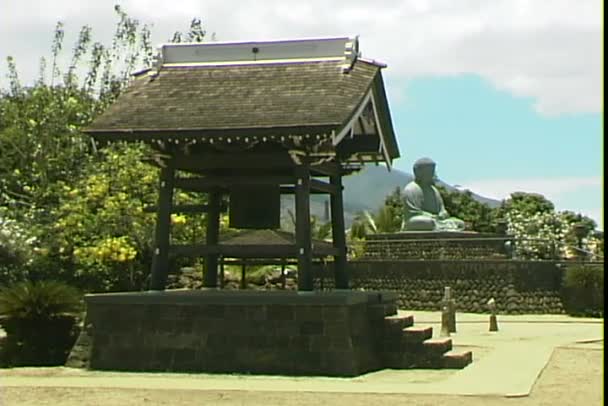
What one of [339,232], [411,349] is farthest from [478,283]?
[411,349]

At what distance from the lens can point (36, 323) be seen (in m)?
18.0

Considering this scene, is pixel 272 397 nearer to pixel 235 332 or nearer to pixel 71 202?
pixel 235 332

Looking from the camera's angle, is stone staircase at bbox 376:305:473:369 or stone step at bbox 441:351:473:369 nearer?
stone step at bbox 441:351:473:369

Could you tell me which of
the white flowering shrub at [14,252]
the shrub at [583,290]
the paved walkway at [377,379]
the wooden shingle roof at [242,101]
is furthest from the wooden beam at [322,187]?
the shrub at [583,290]

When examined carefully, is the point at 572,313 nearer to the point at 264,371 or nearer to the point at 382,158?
the point at 382,158

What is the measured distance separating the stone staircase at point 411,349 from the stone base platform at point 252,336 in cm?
2

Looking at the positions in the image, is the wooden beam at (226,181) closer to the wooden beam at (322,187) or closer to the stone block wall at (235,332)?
the wooden beam at (322,187)

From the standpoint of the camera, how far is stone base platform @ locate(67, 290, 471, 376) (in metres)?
16.0

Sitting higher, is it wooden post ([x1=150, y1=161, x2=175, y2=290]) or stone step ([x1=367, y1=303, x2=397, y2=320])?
wooden post ([x1=150, y1=161, x2=175, y2=290])

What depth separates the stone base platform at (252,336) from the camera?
1596 cm

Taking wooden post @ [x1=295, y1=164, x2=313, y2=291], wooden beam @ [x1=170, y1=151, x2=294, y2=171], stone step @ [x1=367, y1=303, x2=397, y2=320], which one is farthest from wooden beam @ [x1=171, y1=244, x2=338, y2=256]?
stone step @ [x1=367, y1=303, x2=397, y2=320]

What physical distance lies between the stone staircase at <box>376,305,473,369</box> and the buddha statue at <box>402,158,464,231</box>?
67.9 feet

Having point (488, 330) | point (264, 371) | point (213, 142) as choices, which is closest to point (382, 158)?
point (213, 142)

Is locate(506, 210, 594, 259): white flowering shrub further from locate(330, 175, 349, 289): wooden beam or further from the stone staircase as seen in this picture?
the stone staircase
